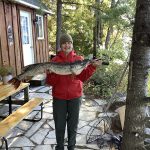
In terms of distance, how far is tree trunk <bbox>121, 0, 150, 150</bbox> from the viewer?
2566 mm

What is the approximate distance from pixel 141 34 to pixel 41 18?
9957 millimetres

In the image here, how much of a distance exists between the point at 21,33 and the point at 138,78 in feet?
25.2

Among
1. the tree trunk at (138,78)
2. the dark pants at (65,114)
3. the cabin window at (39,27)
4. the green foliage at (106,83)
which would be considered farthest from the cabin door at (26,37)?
the tree trunk at (138,78)

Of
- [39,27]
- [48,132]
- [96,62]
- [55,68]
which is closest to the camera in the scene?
[96,62]

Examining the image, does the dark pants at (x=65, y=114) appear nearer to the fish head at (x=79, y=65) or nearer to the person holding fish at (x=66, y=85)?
the person holding fish at (x=66, y=85)

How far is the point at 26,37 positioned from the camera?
1056cm

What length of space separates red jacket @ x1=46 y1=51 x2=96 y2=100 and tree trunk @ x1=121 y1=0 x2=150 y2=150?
105 centimetres

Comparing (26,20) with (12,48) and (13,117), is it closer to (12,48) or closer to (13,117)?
(12,48)

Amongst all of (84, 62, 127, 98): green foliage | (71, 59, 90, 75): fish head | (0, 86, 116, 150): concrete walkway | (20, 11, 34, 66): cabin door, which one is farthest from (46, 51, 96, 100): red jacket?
(20, 11, 34, 66): cabin door

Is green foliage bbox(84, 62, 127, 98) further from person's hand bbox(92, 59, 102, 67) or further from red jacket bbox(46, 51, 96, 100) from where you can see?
person's hand bbox(92, 59, 102, 67)

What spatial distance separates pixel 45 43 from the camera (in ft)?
41.1

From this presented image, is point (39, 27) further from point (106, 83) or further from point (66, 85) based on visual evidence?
point (66, 85)

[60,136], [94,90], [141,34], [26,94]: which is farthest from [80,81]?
[94,90]

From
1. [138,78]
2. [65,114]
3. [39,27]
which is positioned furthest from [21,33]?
[138,78]
